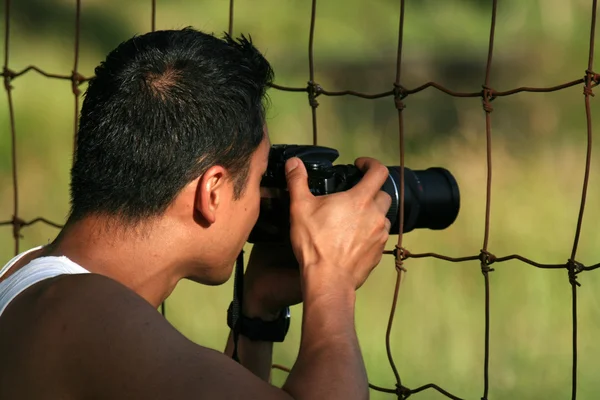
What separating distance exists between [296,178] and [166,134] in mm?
227

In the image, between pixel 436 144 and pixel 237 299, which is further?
pixel 436 144

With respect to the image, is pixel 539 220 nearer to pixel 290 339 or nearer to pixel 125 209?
pixel 290 339

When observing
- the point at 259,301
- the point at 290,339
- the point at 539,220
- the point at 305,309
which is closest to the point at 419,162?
the point at 539,220

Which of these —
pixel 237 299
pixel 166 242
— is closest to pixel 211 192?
pixel 166 242

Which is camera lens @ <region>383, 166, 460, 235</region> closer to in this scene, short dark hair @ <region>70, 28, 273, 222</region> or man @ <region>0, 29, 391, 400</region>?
man @ <region>0, 29, 391, 400</region>

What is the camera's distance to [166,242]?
1.60m

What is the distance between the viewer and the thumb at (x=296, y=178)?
5.52 ft

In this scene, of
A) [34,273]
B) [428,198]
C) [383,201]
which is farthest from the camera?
[428,198]

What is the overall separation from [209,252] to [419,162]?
378 centimetres

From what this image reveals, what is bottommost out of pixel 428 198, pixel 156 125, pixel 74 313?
pixel 74 313

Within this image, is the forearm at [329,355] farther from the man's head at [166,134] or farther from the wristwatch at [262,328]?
the wristwatch at [262,328]

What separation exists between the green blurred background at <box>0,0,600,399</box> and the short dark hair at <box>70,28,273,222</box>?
231 centimetres

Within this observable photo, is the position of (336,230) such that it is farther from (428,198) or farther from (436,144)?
(436,144)

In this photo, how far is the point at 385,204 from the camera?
5.81 feet
